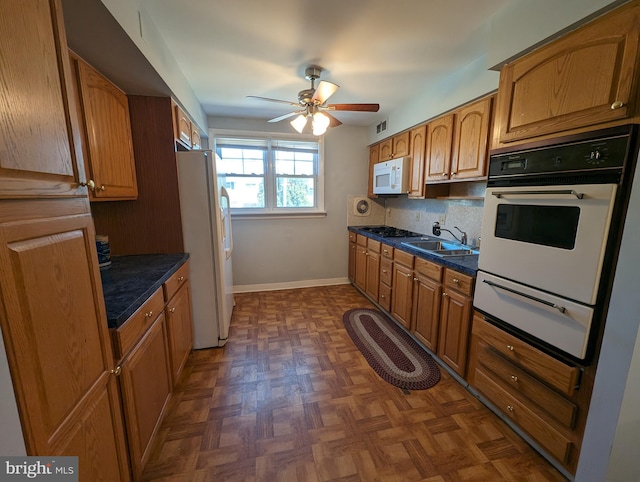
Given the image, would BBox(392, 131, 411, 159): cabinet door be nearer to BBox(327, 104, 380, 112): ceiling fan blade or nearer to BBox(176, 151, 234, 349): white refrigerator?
BBox(327, 104, 380, 112): ceiling fan blade

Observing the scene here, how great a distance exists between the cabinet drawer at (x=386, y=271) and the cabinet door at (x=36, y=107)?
2586 millimetres

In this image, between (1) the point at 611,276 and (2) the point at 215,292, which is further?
(2) the point at 215,292

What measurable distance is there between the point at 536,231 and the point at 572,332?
19.8 inches

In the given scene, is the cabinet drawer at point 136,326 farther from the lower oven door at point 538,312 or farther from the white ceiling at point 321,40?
the lower oven door at point 538,312

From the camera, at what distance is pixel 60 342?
30.8 inches

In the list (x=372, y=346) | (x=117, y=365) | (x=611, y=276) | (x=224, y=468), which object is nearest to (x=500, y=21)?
(x=611, y=276)

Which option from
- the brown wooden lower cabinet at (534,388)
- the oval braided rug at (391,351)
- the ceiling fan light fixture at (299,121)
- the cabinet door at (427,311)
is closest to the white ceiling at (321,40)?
the ceiling fan light fixture at (299,121)

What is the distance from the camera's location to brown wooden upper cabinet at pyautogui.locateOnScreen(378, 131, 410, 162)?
3.05m

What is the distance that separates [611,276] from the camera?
1126 millimetres

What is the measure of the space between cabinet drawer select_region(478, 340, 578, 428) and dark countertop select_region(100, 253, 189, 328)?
205cm

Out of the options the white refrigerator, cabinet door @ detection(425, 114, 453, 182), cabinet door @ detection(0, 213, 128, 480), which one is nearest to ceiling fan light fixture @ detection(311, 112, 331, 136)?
the white refrigerator

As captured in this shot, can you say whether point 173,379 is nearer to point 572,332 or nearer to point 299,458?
point 299,458

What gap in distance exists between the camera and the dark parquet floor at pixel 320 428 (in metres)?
1.35

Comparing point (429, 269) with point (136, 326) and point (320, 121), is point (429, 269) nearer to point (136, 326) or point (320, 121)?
point (320, 121)
